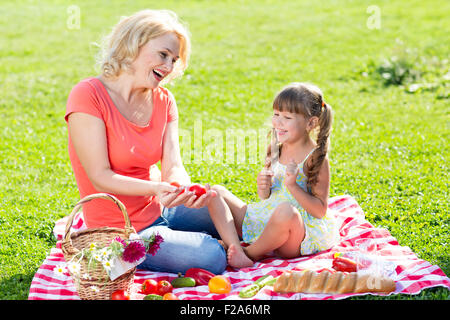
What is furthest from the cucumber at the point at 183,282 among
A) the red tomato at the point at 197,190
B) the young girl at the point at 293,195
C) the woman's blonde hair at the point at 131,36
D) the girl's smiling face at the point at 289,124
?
the woman's blonde hair at the point at 131,36

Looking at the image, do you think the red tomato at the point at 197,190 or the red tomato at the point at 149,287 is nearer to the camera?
the red tomato at the point at 149,287

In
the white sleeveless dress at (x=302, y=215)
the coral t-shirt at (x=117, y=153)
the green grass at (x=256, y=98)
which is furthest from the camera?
the green grass at (x=256, y=98)

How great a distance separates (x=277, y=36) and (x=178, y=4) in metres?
4.10

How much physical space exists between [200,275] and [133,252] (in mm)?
601

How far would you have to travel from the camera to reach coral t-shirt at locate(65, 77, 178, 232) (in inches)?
158

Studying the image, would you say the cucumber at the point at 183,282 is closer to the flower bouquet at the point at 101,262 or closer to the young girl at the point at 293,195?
the flower bouquet at the point at 101,262

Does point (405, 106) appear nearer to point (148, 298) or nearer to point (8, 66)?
point (148, 298)

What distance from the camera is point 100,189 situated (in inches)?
158

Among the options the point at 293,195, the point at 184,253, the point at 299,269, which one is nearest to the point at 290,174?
the point at 293,195

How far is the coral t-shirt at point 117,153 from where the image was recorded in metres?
4.02

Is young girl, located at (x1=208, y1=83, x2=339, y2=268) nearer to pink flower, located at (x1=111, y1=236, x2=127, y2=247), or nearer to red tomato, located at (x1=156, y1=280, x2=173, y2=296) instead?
red tomato, located at (x1=156, y1=280, x2=173, y2=296)

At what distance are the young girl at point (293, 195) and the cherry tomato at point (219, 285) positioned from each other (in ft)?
1.34

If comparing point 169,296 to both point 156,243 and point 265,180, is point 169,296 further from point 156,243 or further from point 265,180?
point 265,180

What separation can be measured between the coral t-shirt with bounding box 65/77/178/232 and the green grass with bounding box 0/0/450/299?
0.73 meters
